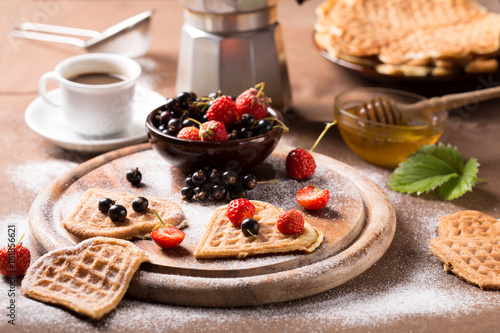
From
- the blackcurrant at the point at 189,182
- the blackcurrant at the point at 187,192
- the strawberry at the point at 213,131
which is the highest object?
the strawberry at the point at 213,131

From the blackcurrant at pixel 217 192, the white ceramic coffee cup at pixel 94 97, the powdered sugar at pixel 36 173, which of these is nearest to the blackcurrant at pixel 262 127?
the blackcurrant at pixel 217 192

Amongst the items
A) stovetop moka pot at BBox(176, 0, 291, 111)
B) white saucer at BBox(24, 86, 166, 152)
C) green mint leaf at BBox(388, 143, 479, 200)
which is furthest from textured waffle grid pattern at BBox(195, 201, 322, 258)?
stovetop moka pot at BBox(176, 0, 291, 111)

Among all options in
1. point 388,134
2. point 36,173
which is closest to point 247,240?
point 388,134

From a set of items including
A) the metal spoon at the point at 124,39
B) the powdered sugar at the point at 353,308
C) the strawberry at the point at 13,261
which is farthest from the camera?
the metal spoon at the point at 124,39

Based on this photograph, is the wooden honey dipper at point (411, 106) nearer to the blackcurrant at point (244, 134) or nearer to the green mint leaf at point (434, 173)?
the green mint leaf at point (434, 173)

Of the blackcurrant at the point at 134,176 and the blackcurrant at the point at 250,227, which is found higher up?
the blackcurrant at the point at 250,227
